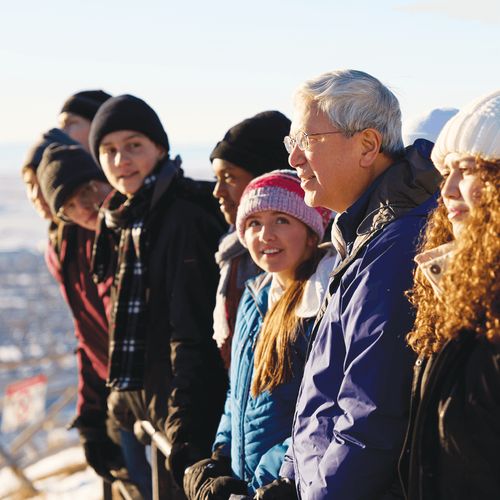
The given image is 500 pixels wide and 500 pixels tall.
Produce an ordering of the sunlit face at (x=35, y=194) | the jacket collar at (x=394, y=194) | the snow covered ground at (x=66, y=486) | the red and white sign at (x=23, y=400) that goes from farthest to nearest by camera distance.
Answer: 1. the red and white sign at (x=23, y=400)
2. the snow covered ground at (x=66, y=486)
3. the sunlit face at (x=35, y=194)
4. the jacket collar at (x=394, y=194)

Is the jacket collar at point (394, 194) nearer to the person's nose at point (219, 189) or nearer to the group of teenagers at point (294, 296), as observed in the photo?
the group of teenagers at point (294, 296)

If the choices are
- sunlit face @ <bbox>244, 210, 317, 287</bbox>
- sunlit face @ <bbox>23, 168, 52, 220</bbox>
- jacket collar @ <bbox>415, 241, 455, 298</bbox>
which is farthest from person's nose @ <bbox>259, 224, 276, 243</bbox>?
sunlit face @ <bbox>23, 168, 52, 220</bbox>

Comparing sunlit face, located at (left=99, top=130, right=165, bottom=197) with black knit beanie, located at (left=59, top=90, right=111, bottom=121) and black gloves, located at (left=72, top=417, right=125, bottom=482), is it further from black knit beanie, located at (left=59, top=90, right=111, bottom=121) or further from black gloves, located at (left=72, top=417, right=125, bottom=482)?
black knit beanie, located at (left=59, top=90, right=111, bottom=121)

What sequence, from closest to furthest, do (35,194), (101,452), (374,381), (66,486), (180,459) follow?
(374,381)
(180,459)
(101,452)
(35,194)
(66,486)

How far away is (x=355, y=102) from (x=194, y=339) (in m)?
1.39

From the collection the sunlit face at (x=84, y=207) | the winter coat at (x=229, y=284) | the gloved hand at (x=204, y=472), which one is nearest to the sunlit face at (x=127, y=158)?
the sunlit face at (x=84, y=207)

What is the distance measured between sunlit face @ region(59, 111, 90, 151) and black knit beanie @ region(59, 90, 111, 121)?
0.08 feet

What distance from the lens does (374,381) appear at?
1718 millimetres

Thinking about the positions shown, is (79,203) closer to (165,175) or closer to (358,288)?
(165,175)

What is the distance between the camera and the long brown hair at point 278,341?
2336mm

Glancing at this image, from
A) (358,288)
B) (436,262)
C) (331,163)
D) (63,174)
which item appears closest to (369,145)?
(331,163)

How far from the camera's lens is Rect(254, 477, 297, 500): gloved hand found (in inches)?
82.0

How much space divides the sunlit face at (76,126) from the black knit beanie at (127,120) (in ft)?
4.90

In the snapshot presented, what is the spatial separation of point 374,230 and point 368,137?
10.5 inches
